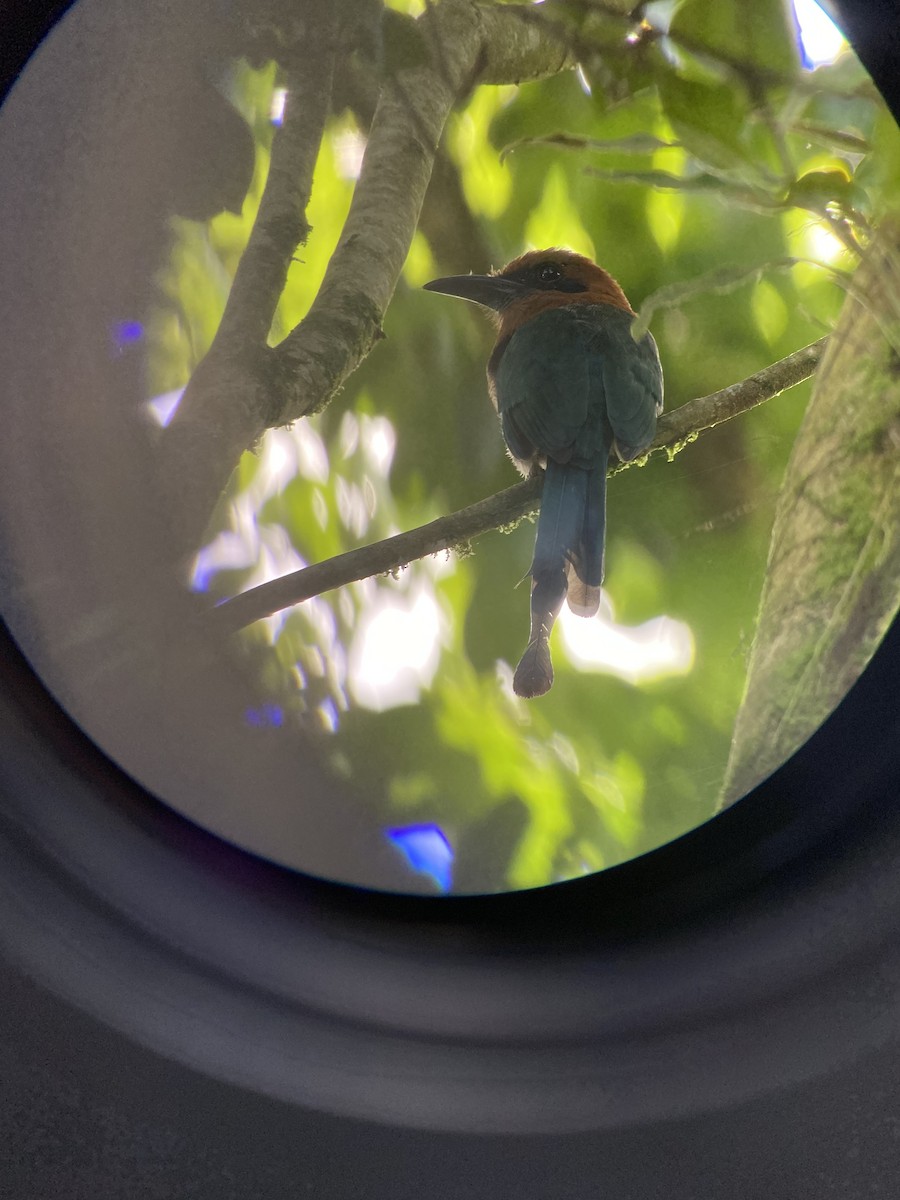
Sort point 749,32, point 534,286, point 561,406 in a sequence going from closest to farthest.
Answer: point 749,32 < point 534,286 < point 561,406

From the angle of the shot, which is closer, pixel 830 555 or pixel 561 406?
pixel 830 555

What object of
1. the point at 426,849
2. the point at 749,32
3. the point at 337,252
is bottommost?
the point at 426,849

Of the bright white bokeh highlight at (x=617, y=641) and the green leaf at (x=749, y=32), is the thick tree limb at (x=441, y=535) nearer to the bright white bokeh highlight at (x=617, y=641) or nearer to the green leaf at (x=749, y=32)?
the bright white bokeh highlight at (x=617, y=641)

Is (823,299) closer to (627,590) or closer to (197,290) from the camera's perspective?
(627,590)

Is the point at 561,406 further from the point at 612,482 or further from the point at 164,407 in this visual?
the point at 164,407

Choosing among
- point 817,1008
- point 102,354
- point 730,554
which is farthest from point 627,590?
point 102,354

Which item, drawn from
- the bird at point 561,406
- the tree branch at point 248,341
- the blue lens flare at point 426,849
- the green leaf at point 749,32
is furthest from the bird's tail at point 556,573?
the green leaf at point 749,32

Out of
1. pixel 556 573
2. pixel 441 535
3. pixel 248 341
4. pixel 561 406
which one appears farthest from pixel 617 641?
pixel 248 341

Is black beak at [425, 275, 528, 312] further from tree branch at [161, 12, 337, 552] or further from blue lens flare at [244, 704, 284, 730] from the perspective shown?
blue lens flare at [244, 704, 284, 730]
